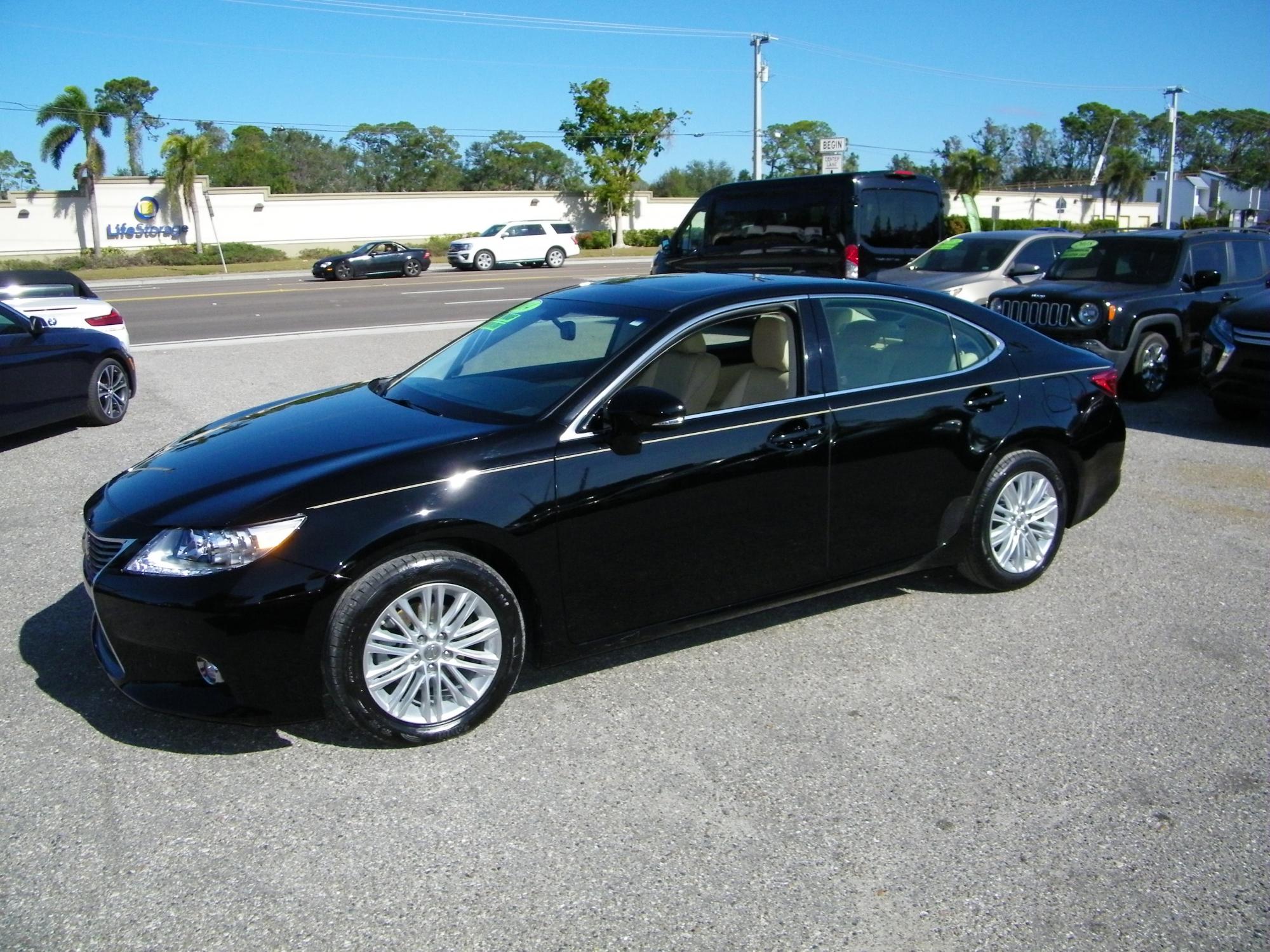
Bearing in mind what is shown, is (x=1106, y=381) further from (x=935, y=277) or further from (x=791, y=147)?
(x=791, y=147)

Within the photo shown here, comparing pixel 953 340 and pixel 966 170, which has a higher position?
pixel 966 170

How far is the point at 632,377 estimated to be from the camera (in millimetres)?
4324

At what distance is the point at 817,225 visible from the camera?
13.2 m

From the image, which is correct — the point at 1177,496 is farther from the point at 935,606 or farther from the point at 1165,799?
the point at 1165,799

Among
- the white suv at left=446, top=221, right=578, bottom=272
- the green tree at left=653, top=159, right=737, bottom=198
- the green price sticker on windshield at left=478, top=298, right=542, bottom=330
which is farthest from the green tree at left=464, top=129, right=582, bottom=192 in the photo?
the green price sticker on windshield at left=478, top=298, right=542, bottom=330

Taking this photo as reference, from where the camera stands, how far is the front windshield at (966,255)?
45.1 feet

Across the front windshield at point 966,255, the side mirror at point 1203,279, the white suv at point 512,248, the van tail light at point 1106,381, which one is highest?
the white suv at point 512,248

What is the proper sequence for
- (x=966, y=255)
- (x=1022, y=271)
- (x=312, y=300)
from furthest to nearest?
(x=312, y=300) < (x=966, y=255) < (x=1022, y=271)

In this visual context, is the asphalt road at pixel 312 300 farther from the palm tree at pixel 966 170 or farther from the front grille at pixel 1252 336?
the palm tree at pixel 966 170

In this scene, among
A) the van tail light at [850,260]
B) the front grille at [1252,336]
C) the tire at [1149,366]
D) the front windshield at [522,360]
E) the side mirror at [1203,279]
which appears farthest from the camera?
the van tail light at [850,260]

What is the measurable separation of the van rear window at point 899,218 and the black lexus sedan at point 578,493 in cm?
798

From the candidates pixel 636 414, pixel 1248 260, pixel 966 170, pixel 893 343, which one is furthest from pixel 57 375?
pixel 966 170

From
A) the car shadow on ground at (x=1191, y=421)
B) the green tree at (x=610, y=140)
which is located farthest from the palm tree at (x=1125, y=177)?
the car shadow on ground at (x=1191, y=421)

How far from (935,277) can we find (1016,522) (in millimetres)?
8561
